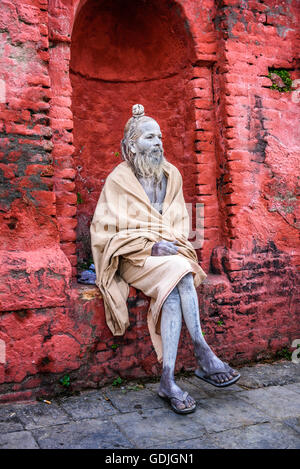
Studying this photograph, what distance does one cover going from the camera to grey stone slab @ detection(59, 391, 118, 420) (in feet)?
10.0

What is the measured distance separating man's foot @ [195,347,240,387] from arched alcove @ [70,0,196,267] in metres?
1.76

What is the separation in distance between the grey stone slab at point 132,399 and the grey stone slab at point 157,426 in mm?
94

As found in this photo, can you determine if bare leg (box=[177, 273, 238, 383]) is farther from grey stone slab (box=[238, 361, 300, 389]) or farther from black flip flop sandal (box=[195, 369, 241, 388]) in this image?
grey stone slab (box=[238, 361, 300, 389])

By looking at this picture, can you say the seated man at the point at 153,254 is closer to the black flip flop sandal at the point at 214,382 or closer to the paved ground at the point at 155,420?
the black flip flop sandal at the point at 214,382

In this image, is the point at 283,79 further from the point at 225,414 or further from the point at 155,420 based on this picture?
the point at 155,420

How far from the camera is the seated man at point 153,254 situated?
3.28m

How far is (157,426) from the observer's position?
9.34 feet

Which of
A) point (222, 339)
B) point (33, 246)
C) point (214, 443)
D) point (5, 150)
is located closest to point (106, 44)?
point (5, 150)

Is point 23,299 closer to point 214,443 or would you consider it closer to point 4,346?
point 4,346

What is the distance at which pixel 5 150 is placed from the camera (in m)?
3.32

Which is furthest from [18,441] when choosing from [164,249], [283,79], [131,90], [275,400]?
[283,79]

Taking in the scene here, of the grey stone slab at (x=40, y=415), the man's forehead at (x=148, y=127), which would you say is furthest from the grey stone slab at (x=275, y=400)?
the man's forehead at (x=148, y=127)

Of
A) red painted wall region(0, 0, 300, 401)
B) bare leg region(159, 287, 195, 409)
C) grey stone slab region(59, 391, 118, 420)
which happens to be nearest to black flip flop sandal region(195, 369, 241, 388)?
bare leg region(159, 287, 195, 409)
